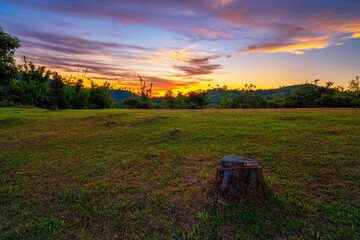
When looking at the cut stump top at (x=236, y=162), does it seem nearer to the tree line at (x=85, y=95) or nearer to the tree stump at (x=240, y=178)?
the tree stump at (x=240, y=178)

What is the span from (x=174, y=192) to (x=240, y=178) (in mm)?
1412

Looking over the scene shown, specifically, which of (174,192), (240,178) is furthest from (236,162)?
(174,192)

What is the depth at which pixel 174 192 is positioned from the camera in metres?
3.64

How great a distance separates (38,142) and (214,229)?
9.25 metres

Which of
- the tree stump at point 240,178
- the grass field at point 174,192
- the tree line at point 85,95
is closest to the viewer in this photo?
the grass field at point 174,192

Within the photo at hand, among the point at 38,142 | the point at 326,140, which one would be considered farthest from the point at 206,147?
the point at 38,142

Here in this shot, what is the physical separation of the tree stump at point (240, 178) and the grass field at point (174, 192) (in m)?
0.19

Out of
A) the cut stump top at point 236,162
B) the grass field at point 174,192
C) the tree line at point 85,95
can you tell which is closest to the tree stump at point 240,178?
the cut stump top at point 236,162

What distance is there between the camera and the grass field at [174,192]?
2652mm

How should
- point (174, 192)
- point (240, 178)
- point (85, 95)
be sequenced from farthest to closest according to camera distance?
point (85, 95)
point (174, 192)
point (240, 178)

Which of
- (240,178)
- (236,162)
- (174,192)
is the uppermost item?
(236,162)

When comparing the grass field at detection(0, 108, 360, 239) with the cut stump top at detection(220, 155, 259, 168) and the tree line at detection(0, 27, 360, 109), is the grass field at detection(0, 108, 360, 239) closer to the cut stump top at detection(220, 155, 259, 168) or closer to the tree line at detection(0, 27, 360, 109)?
the cut stump top at detection(220, 155, 259, 168)

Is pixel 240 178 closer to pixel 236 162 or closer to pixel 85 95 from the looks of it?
pixel 236 162

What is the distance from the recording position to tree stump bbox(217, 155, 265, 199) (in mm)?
3123
